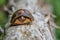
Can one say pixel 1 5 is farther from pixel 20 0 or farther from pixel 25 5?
pixel 25 5

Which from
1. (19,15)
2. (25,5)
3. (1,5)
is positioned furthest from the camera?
(1,5)

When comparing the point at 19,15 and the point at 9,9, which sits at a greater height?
the point at 19,15

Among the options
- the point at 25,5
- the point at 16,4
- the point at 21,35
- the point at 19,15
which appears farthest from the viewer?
the point at 16,4

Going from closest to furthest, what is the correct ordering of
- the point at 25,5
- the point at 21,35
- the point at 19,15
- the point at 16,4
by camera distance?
1. the point at 21,35
2. the point at 19,15
3. the point at 25,5
4. the point at 16,4

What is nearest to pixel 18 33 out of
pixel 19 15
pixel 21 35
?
pixel 21 35

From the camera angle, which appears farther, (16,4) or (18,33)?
(16,4)

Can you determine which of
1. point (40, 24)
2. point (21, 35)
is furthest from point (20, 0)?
point (21, 35)

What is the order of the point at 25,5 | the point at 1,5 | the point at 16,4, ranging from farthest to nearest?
the point at 1,5, the point at 16,4, the point at 25,5

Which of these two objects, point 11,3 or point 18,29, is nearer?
point 18,29

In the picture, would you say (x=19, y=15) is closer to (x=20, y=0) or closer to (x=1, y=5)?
(x=20, y=0)
